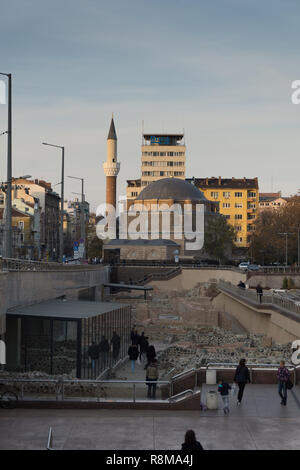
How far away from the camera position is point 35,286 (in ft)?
88.9

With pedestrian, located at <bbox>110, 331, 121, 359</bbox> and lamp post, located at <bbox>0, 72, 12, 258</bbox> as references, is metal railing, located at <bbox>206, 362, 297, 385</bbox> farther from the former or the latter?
lamp post, located at <bbox>0, 72, 12, 258</bbox>

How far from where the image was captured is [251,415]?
636 inches

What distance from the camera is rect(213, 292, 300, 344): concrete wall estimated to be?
30231 mm

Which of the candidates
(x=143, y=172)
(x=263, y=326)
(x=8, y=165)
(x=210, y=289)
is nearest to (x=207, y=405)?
(x=8, y=165)

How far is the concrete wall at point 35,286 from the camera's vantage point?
22.0m

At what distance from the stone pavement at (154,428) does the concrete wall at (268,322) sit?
12806 millimetres

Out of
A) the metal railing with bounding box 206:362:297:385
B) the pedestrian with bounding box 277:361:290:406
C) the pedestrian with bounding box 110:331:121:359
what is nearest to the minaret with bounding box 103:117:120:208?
the pedestrian with bounding box 110:331:121:359

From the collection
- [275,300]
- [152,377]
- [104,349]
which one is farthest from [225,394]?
[275,300]

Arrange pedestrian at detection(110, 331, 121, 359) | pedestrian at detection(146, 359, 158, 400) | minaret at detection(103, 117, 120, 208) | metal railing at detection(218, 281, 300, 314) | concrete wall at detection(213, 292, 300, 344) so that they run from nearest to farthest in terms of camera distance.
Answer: pedestrian at detection(146, 359, 158, 400)
pedestrian at detection(110, 331, 121, 359)
concrete wall at detection(213, 292, 300, 344)
metal railing at detection(218, 281, 300, 314)
minaret at detection(103, 117, 120, 208)

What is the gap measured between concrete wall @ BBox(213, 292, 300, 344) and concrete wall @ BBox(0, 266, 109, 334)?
10.7 metres

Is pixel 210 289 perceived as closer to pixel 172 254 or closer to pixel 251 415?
pixel 172 254

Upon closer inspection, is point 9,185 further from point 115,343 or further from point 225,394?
point 225,394

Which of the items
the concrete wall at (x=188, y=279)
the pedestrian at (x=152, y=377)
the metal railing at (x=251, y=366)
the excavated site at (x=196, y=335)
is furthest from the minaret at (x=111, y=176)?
the pedestrian at (x=152, y=377)
